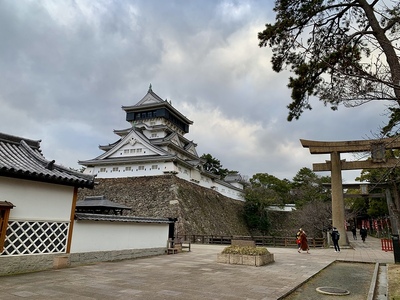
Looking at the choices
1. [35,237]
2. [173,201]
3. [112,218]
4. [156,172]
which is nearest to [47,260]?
[35,237]

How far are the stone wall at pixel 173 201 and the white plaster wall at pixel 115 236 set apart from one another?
10317 mm

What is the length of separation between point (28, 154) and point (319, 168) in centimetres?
1718

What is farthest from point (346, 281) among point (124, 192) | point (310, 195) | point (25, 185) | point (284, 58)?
point (310, 195)

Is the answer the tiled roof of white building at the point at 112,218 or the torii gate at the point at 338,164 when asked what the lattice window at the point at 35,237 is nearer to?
the tiled roof of white building at the point at 112,218

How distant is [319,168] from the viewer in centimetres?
1909

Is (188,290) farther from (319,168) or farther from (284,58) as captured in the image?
(319,168)

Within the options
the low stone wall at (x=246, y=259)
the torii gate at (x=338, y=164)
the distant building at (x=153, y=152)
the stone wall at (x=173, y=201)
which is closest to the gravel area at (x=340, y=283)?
the low stone wall at (x=246, y=259)

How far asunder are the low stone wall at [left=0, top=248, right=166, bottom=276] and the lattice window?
16 cm

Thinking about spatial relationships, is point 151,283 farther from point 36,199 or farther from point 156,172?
point 156,172

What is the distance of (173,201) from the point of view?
26.2m

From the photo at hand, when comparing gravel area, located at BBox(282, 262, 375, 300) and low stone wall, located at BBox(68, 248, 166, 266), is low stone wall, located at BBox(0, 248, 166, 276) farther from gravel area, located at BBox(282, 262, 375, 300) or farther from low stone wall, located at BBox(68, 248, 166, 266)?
gravel area, located at BBox(282, 262, 375, 300)

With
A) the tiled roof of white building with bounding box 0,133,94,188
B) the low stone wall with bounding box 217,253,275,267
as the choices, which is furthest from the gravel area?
the tiled roof of white building with bounding box 0,133,94,188

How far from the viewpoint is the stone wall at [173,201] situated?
2592cm

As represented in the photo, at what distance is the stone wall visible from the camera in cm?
2592
